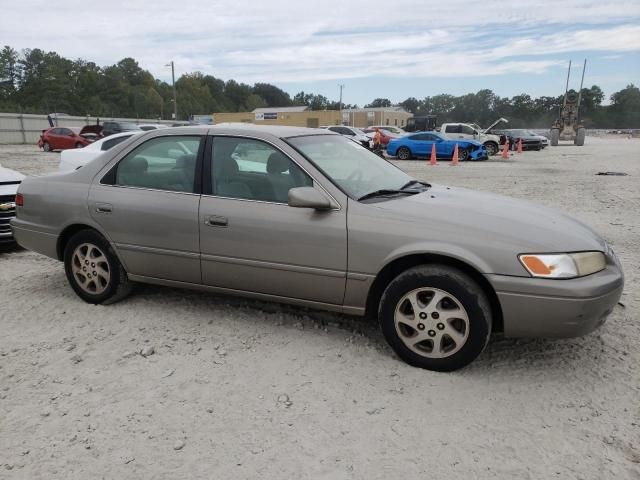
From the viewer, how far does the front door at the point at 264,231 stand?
11.2 feet

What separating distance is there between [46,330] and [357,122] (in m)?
82.1

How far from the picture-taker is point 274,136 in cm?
377

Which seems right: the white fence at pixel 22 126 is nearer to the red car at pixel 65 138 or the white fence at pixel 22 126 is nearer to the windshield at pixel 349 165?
the red car at pixel 65 138

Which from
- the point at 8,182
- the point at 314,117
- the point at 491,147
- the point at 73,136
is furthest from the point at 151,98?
the point at 8,182

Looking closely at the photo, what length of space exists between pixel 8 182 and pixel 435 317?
5.66 metres

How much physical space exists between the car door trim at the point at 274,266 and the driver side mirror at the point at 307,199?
0.42 meters

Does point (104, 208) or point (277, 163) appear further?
point (104, 208)

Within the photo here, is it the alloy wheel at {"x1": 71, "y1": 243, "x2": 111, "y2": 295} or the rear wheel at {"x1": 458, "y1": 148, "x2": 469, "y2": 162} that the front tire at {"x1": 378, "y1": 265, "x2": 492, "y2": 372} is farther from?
the rear wheel at {"x1": 458, "y1": 148, "x2": 469, "y2": 162}

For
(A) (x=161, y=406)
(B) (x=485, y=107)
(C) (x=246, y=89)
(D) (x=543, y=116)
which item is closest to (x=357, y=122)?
(D) (x=543, y=116)

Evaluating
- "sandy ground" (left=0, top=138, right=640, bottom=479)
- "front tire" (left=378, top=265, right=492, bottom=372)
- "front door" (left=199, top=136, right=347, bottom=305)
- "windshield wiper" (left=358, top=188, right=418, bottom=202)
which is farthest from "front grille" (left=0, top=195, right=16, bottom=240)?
"front tire" (left=378, top=265, right=492, bottom=372)

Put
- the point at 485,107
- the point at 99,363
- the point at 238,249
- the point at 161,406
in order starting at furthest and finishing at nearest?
1. the point at 485,107
2. the point at 238,249
3. the point at 99,363
4. the point at 161,406

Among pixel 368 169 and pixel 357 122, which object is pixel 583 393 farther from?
pixel 357 122

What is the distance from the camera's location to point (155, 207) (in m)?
3.92

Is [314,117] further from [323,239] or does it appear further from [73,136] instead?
[323,239]
